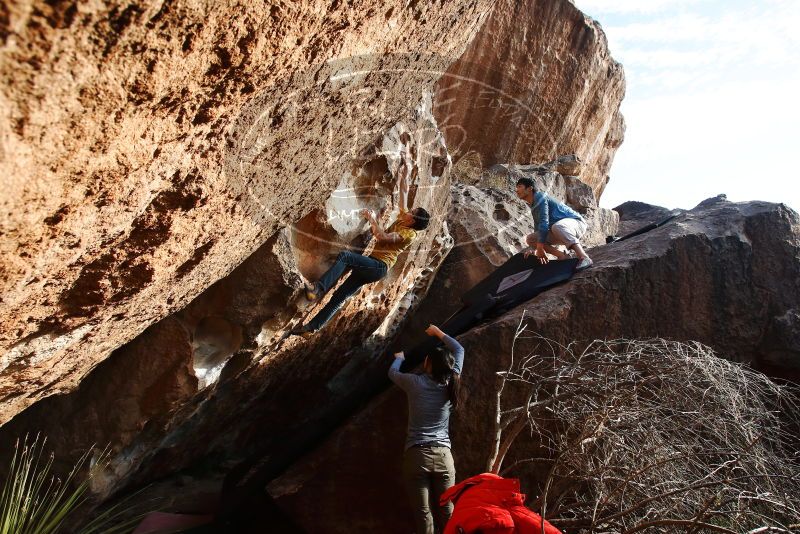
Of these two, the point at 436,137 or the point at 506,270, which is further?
the point at 506,270

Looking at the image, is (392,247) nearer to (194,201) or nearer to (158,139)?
(194,201)

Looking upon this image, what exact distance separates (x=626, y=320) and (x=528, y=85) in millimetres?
5132

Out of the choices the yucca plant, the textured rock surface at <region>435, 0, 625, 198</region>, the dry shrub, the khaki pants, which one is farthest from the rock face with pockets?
the textured rock surface at <region>435, 0, 625, 198</region>

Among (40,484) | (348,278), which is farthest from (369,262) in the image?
(40,484)

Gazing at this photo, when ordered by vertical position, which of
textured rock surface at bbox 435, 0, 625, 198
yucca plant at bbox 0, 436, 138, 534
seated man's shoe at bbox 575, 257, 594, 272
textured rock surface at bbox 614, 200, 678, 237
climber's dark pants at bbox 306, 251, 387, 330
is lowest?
yucca plant at bbox 0, 436, 138, 534

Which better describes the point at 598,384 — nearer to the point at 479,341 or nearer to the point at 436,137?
Result: the point at 479,341

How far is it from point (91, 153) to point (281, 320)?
2.81 metres

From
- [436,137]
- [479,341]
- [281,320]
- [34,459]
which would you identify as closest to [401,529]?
[479,341]

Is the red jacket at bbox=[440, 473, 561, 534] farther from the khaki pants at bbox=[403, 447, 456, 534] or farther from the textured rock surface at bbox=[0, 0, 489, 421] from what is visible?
the textured rock surface at bbox=[0, 0, 489, 421]

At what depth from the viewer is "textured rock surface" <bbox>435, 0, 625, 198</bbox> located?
848 centimetres

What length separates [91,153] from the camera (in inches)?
68.1

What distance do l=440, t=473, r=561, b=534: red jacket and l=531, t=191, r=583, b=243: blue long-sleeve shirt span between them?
10.8 feet

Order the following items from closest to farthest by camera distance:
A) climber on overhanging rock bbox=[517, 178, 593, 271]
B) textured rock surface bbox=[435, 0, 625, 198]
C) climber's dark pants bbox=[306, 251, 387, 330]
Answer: climber's dark pants bbox=[306, 251, 387, 330] → climber on overhanging rock bbox=[517, 178, 593, 271] → textured rock surface bbox=[435, 0, 625, 198]

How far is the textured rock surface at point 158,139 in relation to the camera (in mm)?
1472
